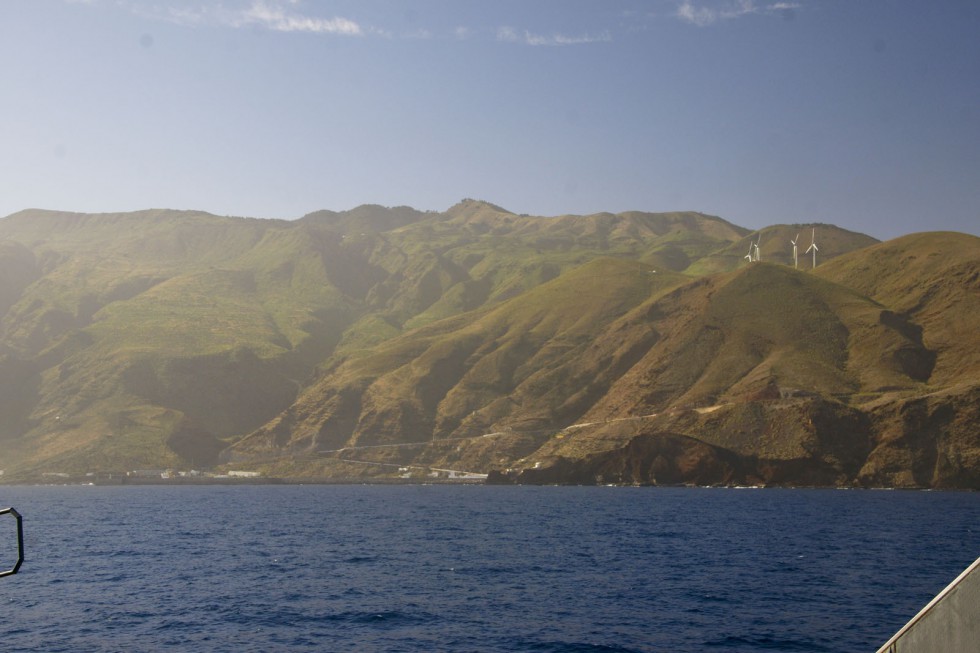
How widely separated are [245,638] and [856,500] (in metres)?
139

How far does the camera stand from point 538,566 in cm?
7788

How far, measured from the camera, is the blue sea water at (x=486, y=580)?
167ft

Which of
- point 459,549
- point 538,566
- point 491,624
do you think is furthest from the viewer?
point 459,549

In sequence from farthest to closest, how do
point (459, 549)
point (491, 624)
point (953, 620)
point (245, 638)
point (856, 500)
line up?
point (856, 500)
point (459, 549)
point (491, 624)
point (245, 638)
point (953, 620)

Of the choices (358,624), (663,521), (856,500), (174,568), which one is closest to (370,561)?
(174,568)

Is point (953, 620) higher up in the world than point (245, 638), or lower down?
higher up

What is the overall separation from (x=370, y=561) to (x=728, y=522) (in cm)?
5661

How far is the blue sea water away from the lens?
51000mm

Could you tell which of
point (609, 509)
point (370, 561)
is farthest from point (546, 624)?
point (609, 509)

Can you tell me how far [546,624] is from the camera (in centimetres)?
5366

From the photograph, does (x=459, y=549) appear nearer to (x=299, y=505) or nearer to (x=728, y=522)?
(x=728, y=522)

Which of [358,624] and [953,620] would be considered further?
[358,624]

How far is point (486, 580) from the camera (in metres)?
70.7

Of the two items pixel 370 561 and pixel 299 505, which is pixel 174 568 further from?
pixel 299 505
